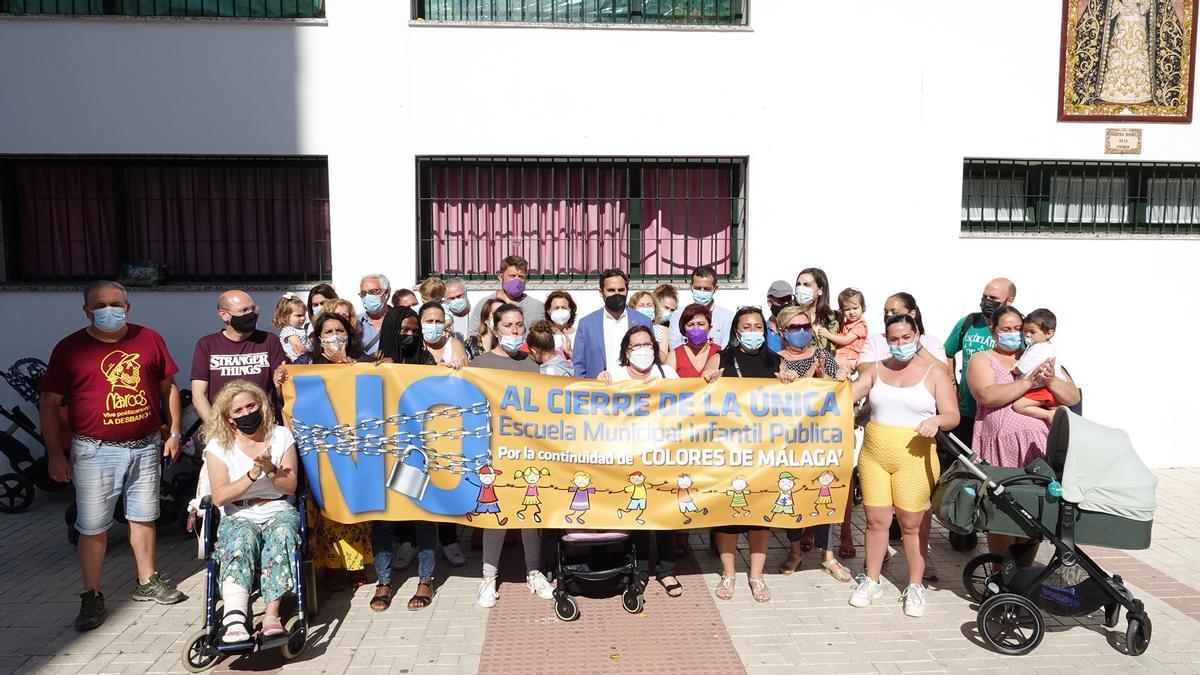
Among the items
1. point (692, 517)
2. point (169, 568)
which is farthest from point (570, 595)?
point (169, 568)

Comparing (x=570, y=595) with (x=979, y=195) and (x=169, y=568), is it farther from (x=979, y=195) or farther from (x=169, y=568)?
(x=979, y=195)

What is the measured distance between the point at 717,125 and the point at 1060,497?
4812 mm

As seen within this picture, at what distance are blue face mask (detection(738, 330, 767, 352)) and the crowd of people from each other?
0.01 meters

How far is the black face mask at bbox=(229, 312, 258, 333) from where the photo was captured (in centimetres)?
520

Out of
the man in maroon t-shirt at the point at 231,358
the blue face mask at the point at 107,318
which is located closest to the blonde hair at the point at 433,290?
the man in maroon t-shirt at the point at 231,358

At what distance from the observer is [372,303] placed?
6.77 metres

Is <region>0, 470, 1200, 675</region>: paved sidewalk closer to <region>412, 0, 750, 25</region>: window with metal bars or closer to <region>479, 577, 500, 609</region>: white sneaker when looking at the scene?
<region>479, 577, 500, 609</region>: white sneaker

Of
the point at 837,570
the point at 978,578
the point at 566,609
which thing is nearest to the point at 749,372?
the point at 837,570

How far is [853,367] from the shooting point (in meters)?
5.96

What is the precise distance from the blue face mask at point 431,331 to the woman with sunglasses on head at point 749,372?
1.92 m

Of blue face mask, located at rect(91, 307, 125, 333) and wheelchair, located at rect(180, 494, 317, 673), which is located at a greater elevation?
blue face mask, located at rect(91, 307, 125, 333)

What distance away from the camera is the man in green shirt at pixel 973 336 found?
249 inches

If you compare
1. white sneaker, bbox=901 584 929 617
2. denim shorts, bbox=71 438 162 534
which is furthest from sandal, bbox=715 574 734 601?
denim shorts, bbox=71 438 162 534

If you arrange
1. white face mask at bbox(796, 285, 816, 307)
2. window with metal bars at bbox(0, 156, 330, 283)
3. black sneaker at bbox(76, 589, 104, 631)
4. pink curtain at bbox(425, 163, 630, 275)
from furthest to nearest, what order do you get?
pink curtain at bbox(425, 163, 630, 275)
window with metal bars at bbox(0, 156, 330, 283)
white face mask at bbox(796, 285, 816, 307)
black sneaker at bbox(76, 589, 104, 631)
